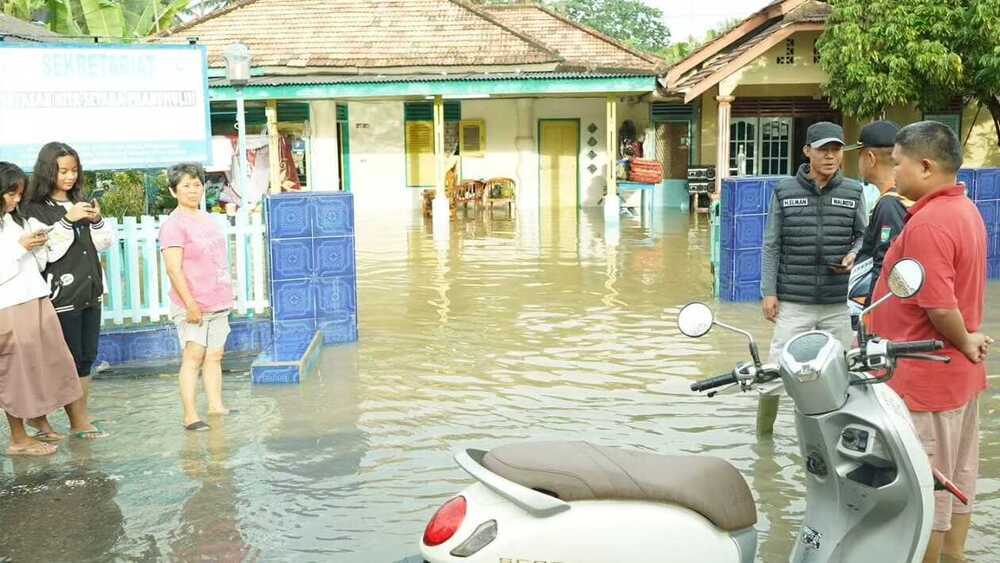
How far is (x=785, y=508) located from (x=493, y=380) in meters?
2.82

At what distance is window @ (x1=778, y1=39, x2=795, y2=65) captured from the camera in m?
19.9

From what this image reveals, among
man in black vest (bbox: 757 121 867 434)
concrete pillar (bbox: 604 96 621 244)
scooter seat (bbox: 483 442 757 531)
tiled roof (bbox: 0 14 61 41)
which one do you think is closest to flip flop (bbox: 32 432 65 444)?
scooter seat (bbox: 483 442 757 531)

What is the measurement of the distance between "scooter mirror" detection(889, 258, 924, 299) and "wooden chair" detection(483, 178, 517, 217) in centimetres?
1818

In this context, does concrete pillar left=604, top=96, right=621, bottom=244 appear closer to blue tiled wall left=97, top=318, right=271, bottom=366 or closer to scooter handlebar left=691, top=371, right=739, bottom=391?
blue tiled wall left=97, top=318, right=271, bottom=366

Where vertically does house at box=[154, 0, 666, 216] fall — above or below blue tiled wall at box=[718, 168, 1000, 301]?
above

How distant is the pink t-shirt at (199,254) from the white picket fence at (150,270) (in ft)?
5.25

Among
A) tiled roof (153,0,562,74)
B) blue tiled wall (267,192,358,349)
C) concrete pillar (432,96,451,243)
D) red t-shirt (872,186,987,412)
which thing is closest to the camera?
red t-shirt (872,186,987,412)

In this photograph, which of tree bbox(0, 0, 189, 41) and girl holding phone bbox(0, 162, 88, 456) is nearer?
girl holding phone bbox(0, 162, 88, 456)

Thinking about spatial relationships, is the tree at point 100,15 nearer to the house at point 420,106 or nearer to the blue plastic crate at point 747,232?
the house at point 420,106

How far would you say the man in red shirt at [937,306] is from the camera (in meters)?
3.57

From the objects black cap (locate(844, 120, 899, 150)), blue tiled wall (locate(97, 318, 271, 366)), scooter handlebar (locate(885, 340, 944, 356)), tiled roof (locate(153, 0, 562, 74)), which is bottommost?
blue tiled wall (locate(97, 318, 271, 366))

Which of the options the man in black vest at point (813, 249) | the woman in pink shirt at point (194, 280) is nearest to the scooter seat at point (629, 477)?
the man in black vest at point (813, 249)

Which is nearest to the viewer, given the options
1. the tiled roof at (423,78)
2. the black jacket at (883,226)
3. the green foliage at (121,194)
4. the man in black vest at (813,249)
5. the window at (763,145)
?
the black jacket at (883,226)

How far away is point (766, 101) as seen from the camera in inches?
854
